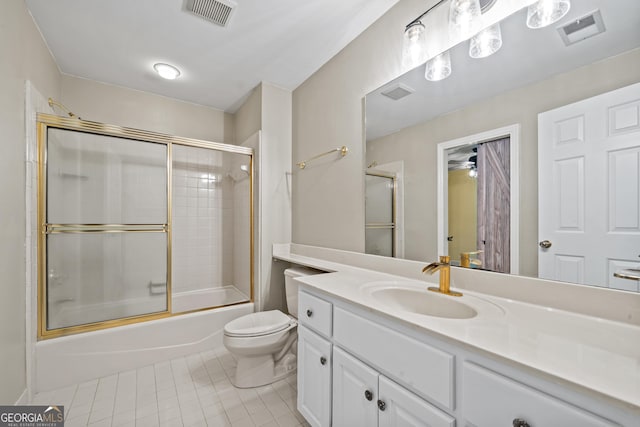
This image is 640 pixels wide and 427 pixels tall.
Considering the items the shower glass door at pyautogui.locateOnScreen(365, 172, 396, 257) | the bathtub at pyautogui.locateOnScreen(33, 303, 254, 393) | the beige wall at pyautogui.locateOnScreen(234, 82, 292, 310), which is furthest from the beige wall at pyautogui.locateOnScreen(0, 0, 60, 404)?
the shower glass door at pyautogui.locateOnScreen(365, 172, 396, 257)

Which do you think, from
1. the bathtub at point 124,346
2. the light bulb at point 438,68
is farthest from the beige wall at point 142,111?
the light bulb at point 438,68

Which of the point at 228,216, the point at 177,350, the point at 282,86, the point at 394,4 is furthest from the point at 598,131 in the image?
the point at 228,216

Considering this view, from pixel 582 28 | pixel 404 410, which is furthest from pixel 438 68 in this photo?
pixel 404 410

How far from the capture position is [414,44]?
4.59 feet

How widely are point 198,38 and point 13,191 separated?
1460 mm

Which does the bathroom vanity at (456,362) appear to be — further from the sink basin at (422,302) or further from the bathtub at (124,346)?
the bathtub at (124,346)

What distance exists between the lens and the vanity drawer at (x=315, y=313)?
3.88 ft

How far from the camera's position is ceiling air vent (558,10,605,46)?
89 centimetres

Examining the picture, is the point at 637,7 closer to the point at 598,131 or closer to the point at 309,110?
the point at 598,131

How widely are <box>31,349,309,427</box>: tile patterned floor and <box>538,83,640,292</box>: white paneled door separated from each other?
4.86 feet

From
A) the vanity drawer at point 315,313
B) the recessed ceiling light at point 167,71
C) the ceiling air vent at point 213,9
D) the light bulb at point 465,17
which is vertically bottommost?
the vanity drawer at point 315,313

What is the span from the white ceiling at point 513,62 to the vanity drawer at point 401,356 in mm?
1074

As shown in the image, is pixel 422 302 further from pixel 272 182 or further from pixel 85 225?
pixel 85 225

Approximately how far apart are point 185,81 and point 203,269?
194 cm
